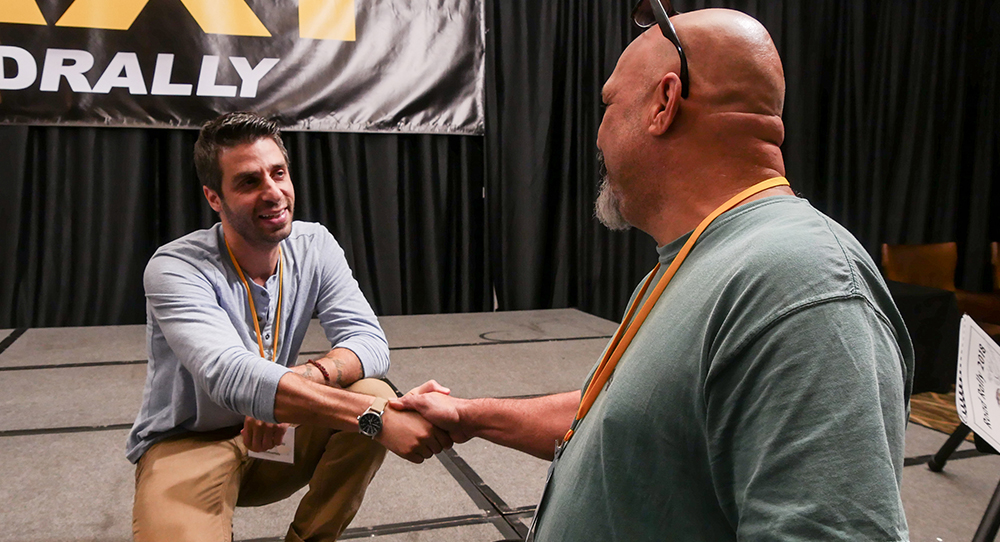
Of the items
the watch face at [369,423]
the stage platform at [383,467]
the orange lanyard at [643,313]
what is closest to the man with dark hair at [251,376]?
the watch face at [369,423]

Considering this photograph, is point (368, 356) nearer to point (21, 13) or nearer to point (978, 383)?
point (978, 383)

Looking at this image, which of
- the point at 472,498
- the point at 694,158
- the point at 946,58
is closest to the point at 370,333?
the point at 472,498

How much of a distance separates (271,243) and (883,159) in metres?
5.01

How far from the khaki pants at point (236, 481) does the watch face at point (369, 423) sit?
10cm

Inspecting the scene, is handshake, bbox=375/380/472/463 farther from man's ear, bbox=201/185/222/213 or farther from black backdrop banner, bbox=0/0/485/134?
black backdrop banner, bbox=0/0/485/134

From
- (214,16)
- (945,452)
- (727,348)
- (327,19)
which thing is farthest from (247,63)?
(727,348)

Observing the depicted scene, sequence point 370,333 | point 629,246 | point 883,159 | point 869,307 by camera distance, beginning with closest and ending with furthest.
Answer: point 869,307
point 370,333
point 629,246
point 883,159

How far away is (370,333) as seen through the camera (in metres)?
1.83

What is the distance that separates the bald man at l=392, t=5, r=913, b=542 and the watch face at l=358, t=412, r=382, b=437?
64 cm

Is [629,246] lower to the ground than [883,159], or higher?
lower

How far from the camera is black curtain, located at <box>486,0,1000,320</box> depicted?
15.6 feet

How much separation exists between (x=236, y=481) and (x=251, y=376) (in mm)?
267

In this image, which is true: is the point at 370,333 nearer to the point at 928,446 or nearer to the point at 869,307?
the point at 869,307

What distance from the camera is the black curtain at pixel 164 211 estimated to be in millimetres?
4051
